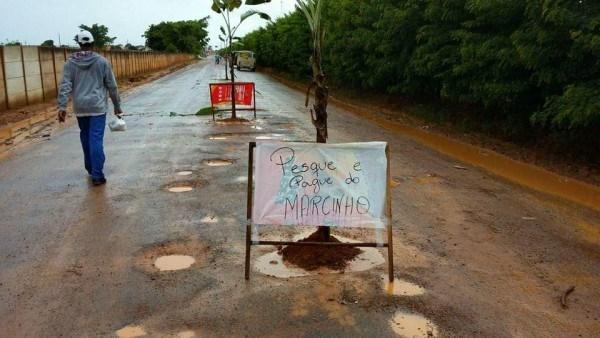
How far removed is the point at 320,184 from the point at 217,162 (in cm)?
465

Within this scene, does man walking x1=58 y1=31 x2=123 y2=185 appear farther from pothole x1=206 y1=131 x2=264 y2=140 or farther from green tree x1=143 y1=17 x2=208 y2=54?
green tree x1=143 y1=17 x2=208 y2=54

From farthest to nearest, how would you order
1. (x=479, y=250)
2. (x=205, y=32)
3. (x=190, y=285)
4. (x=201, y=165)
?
(x=205, y=32) → (x=201, y=165) → (x=479, y=250) → (x=190, y=285)

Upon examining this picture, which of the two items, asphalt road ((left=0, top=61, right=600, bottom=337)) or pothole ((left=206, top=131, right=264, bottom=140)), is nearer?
asphalt road ((left=0, top=61, right=600, bottom=337))

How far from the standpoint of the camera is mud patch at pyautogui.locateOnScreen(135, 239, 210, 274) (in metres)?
4.47

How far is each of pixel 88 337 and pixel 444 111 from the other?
39.5ft

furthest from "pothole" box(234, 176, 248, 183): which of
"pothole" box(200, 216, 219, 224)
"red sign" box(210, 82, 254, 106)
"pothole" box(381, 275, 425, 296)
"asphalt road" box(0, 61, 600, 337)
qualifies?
"red sign" box(210, 82, 254, 106)

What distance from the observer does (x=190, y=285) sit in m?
4.11

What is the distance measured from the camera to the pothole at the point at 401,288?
4037 mm

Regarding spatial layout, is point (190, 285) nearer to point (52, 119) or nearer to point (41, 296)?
point (41, 296)

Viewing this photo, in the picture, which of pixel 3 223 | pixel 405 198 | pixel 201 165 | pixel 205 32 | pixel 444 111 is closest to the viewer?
pixel 3 223

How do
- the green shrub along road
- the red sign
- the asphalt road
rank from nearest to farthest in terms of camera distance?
the asphalt road, the green shrub along road, the red sign

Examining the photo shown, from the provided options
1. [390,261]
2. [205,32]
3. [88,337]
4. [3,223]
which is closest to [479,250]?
[390,261]

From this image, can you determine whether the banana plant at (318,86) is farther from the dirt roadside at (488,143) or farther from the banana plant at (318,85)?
the dirt roadside at (488,143)

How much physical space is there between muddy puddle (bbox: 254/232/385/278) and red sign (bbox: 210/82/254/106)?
10.0 metres
